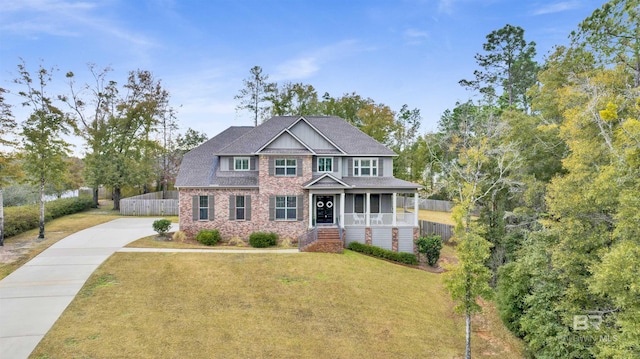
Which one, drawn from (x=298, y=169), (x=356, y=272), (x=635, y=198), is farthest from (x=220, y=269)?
(x=635, y=198)

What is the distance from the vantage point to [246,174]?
2333cm

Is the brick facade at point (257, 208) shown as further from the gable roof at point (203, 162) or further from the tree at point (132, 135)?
the tree at point (132, 135)

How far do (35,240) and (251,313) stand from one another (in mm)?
16440

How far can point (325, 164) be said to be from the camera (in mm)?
23594

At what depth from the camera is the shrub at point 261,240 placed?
20703 millimetres

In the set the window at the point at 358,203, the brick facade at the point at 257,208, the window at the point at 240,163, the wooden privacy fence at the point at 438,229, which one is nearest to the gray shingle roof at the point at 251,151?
the window at the point at 240,163

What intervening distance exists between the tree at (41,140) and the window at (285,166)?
12.9 m

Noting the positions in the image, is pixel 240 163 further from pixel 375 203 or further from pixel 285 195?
pixel 375 203

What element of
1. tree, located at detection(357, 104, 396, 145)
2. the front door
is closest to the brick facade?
the front door

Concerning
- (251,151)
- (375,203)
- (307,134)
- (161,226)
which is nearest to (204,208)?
(161,226)

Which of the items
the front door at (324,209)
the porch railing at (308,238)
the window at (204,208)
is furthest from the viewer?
the front door at (324,209)

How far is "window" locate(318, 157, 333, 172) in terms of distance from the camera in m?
23.5

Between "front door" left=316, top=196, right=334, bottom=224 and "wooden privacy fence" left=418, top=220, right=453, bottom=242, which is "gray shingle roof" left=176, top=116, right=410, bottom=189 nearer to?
"front door" left=316, top=196, right=334, bottom=224

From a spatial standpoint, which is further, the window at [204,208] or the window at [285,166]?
the window at [285,166]
